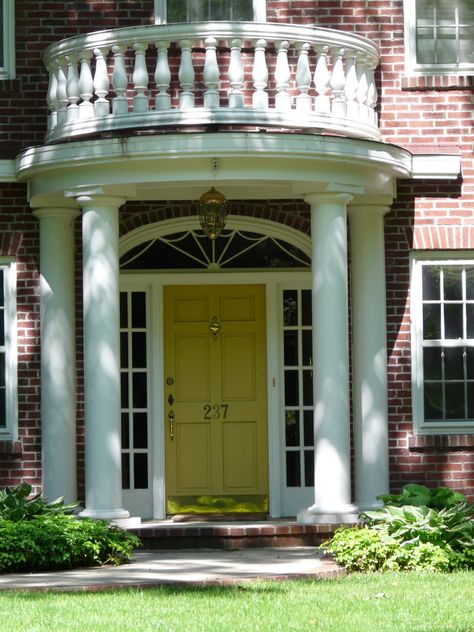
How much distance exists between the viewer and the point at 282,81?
1333cm

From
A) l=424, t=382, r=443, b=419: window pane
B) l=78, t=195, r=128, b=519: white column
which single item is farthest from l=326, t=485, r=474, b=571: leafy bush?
l=424, t=382, r=443, b=419: window pane

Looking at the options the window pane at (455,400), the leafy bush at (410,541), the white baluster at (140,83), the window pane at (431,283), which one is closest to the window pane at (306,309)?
the window pane at (431,283)

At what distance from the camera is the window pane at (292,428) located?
15.3 m

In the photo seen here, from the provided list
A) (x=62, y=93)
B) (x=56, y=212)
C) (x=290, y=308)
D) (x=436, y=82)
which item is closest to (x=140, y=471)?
(x=290, y=308)

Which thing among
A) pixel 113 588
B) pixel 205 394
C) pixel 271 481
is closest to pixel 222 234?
pixel 205 394

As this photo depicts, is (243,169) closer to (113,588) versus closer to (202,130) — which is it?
(202,130)

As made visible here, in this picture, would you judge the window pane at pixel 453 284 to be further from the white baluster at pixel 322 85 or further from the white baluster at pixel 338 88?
the white baluster at pixel 322 85

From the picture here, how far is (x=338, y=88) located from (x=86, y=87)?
2.34 metres

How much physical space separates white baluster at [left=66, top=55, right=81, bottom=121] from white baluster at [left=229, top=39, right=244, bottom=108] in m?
1.48

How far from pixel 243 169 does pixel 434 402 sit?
11.4 ft

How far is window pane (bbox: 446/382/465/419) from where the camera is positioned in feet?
49.1

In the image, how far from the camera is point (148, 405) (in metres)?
15.3

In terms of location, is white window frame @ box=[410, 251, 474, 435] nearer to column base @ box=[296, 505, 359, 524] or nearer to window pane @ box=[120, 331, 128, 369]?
column base @ box=[296, 505, 359, 524]

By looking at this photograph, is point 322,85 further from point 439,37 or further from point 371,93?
point 439,37
